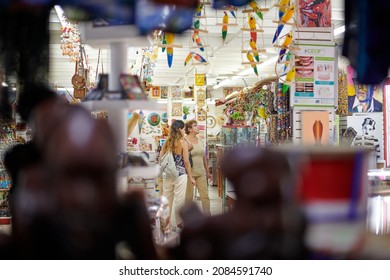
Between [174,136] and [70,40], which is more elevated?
[70,40]

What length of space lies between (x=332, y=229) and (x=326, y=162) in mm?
145

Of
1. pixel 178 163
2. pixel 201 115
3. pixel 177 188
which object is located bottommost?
pixel 177 188

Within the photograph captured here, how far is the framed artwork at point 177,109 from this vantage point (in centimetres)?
1337

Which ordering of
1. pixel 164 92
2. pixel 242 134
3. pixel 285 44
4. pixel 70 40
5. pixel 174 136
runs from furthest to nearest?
1. pixel 164 92
2. pixel 242 134
3. pixel 174 136
4. pixel 70 40
5. pixel 285 44

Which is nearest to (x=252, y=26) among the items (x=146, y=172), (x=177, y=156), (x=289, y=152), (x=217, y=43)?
(x=177, y=156)

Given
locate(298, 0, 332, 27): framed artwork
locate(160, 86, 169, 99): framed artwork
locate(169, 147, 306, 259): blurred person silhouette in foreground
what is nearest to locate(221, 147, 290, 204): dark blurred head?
locate(169, 147, 306, 259): blurred person silhouette in foreground

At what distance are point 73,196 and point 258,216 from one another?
37 cm

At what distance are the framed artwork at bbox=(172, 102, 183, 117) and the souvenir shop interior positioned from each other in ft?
0.09

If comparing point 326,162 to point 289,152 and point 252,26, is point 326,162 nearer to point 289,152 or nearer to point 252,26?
point 289,152

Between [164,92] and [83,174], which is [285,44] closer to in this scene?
[83,174]

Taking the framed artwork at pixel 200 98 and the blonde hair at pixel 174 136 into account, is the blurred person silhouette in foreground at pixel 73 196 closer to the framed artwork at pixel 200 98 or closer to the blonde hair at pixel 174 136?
the blonde hair at pixel 174 136

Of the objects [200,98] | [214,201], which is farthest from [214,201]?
[200,98]

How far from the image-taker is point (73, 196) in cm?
96

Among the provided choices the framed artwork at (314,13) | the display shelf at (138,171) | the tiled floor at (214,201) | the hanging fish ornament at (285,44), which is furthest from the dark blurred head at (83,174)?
the tiled floor at (214,201)
